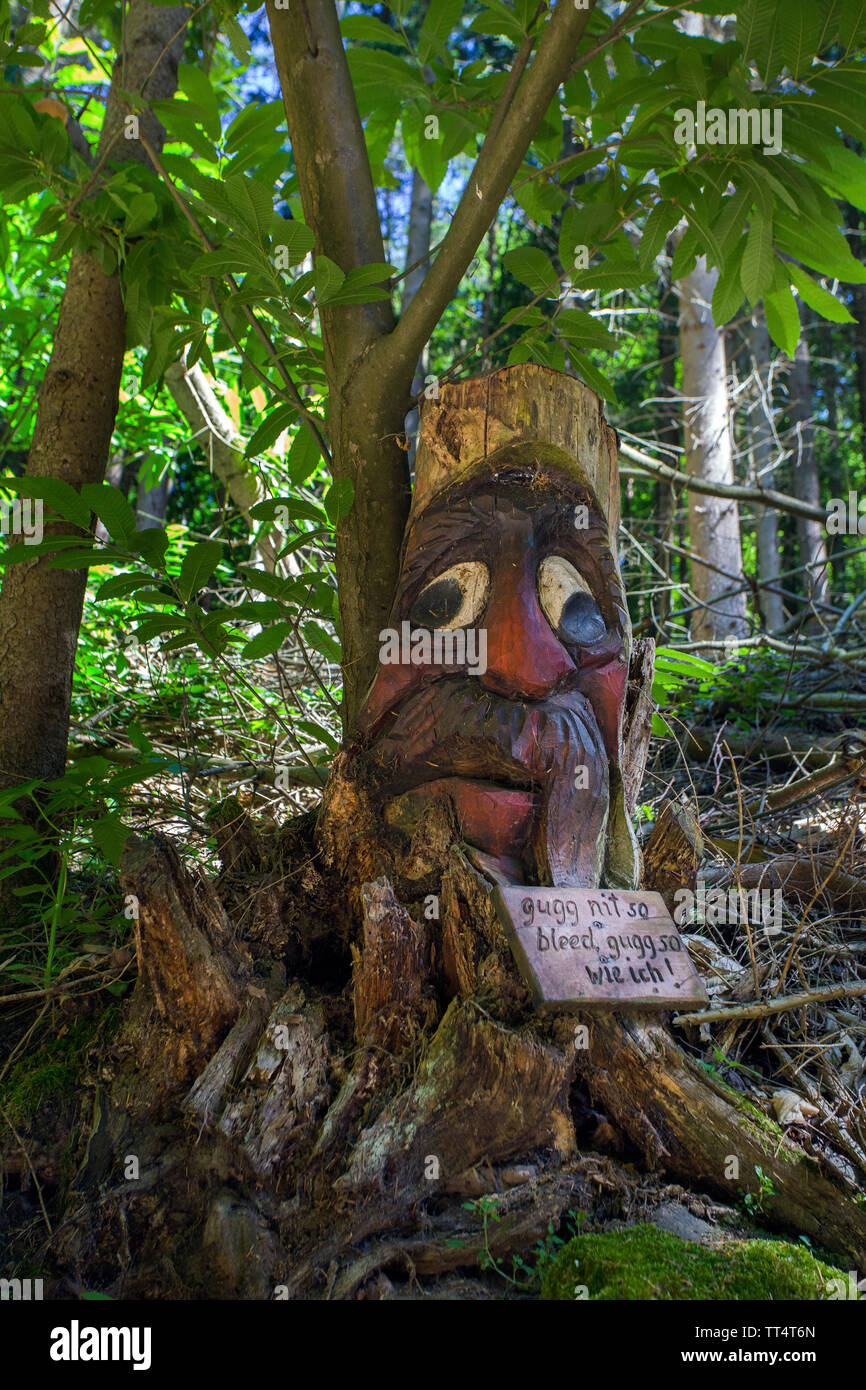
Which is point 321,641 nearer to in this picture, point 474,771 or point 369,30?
point 474,771

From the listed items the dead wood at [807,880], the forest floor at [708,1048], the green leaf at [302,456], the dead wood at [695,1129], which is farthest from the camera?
the dead wood at [807,880]

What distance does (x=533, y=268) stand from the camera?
2.50 m

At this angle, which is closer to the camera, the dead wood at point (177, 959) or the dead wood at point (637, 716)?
the dead wood at point (177, 959)

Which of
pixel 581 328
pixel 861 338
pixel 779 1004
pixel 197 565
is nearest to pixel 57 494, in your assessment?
pixel 197 565

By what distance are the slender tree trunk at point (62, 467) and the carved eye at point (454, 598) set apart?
1.17 metres

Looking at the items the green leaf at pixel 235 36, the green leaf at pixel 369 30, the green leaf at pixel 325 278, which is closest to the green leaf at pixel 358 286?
the green leaf at pixel 325 278

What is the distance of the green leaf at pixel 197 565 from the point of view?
2150 millimetres

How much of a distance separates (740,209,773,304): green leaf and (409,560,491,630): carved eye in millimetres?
891

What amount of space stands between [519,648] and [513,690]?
0.33 feet

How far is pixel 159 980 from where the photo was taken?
6.48 ft

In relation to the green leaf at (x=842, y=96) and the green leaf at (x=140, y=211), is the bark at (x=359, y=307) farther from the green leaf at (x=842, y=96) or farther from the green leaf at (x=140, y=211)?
the green leaf at (x=842, y=96)

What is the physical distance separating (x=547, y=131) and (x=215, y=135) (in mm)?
1037
